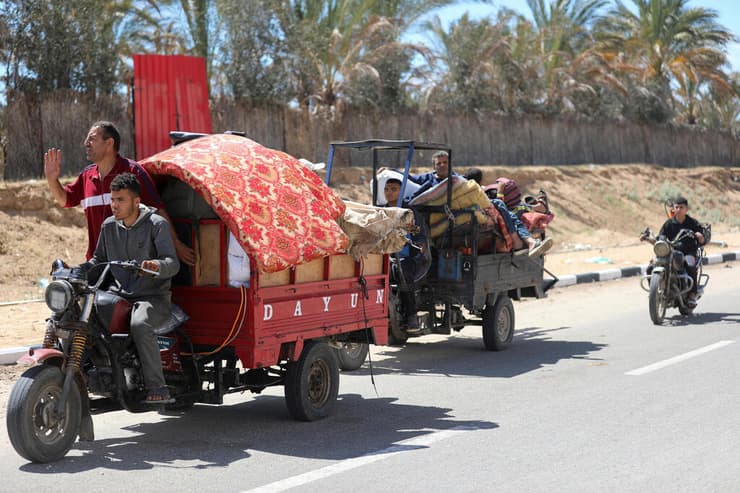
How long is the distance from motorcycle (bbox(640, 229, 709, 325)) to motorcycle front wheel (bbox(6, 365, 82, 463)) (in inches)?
329

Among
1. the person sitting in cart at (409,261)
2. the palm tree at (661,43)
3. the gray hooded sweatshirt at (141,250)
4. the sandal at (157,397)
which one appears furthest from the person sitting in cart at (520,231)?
the palm tree at (661,43)

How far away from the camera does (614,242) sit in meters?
26.8

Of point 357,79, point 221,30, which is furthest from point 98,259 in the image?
point 357,79

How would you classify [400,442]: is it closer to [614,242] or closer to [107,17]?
[107,17]

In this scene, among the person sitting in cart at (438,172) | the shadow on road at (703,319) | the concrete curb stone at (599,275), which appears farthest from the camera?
the concrete curb stone at (599,275)

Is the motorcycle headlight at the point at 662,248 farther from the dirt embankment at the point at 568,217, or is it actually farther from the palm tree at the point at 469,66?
the palm tree at the point at 469,66

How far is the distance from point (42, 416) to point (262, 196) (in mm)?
1991

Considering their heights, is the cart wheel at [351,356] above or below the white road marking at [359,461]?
above

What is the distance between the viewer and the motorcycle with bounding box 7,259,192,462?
554 cm

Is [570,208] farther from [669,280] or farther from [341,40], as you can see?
[669,280]

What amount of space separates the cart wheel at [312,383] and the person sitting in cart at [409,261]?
2.57 m

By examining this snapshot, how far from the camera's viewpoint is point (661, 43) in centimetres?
4031

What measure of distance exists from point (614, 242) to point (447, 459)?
21857 millimetres

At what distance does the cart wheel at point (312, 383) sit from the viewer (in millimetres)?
6957
